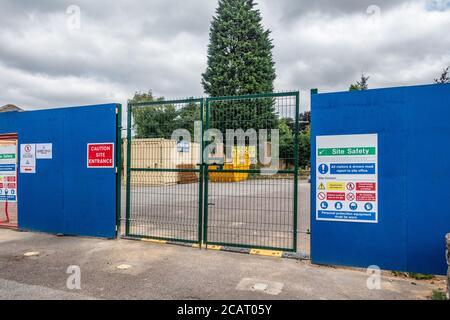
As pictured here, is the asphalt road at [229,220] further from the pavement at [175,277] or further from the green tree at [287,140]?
the pavement at [175,277]

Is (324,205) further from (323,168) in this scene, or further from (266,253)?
(266,253)

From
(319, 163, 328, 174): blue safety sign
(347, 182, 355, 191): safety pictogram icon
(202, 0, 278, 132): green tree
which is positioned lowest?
(347, 182, 355, 191): safety pictogram icon

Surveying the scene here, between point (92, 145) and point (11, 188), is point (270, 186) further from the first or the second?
point (11, 188)

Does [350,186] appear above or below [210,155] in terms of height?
below

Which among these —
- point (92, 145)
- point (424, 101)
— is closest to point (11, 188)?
point (92, 145)

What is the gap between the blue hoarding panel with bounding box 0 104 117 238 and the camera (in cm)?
657

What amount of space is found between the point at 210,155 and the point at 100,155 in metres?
2.37

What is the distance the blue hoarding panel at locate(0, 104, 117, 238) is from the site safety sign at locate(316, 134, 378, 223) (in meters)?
4.01

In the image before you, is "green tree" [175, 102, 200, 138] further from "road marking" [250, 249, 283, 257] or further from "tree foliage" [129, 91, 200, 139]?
"road marking" [250, 249, 283, 257]

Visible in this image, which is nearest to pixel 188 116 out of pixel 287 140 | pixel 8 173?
pixel 287 140

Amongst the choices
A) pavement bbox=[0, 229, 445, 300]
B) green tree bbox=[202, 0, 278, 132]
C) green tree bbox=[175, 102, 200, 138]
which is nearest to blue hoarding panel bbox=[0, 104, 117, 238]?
pavement bbox=[0, 229, 445, 300]

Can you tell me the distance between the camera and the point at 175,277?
4461 millimetres
